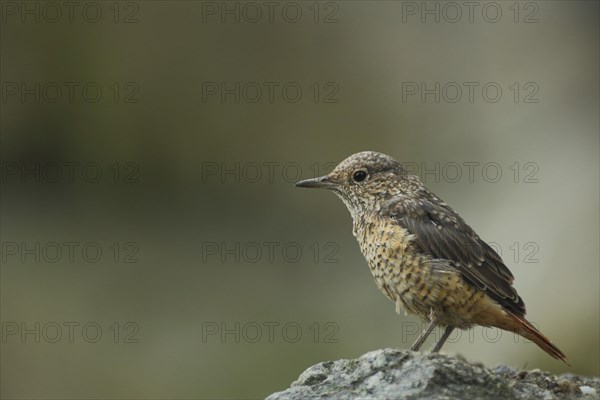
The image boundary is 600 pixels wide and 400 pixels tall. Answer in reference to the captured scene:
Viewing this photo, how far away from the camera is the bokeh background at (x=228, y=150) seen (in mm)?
11609

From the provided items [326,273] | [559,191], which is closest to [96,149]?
[326,273]

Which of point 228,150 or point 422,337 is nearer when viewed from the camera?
point 422,337

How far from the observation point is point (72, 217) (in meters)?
13.4

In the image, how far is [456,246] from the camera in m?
5.64

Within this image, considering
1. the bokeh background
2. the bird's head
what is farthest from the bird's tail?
the bokeh background

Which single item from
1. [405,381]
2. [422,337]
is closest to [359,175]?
[422,337]

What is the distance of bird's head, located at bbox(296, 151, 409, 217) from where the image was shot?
619 cm

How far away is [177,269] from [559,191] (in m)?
5.16

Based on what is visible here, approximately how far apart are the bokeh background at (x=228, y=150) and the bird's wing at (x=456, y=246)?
5372 millimetres

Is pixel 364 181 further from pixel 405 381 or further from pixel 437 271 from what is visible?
pixel 405 381

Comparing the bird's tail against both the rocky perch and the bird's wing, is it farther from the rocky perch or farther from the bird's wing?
the rocky perch

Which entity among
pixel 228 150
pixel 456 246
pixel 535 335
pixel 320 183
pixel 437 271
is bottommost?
pixel 535 335

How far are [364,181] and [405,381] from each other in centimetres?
221

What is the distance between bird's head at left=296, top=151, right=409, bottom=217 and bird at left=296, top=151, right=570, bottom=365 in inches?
4.0
